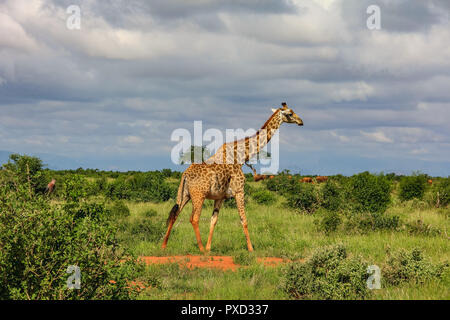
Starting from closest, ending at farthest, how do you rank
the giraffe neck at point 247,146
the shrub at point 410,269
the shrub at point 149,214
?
the shrub at point 410,269 → the giraffe neck at point 247,146 → the shrub at point 149,214

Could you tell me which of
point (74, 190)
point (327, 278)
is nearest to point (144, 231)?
point (74, 190)

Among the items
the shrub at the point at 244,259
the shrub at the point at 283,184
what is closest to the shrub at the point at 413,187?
the shrub at the point at 283,184

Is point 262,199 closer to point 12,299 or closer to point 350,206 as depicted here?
point 350,206

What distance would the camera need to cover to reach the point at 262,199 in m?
24.7

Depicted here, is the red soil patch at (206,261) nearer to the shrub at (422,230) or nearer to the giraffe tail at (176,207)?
the giraffe tail at (176,207)

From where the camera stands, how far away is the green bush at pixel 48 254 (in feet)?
20.2

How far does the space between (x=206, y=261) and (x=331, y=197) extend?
11544 millimetres

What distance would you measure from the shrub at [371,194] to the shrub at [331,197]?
907 mm

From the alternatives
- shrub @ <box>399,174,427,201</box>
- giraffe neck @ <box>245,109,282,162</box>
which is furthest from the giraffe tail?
shrub @ <box>399,174,427,201</box>

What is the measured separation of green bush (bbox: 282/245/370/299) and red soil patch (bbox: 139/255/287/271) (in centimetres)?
191

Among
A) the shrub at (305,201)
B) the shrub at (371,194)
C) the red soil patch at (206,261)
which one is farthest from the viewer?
the shrub at (305,201)
